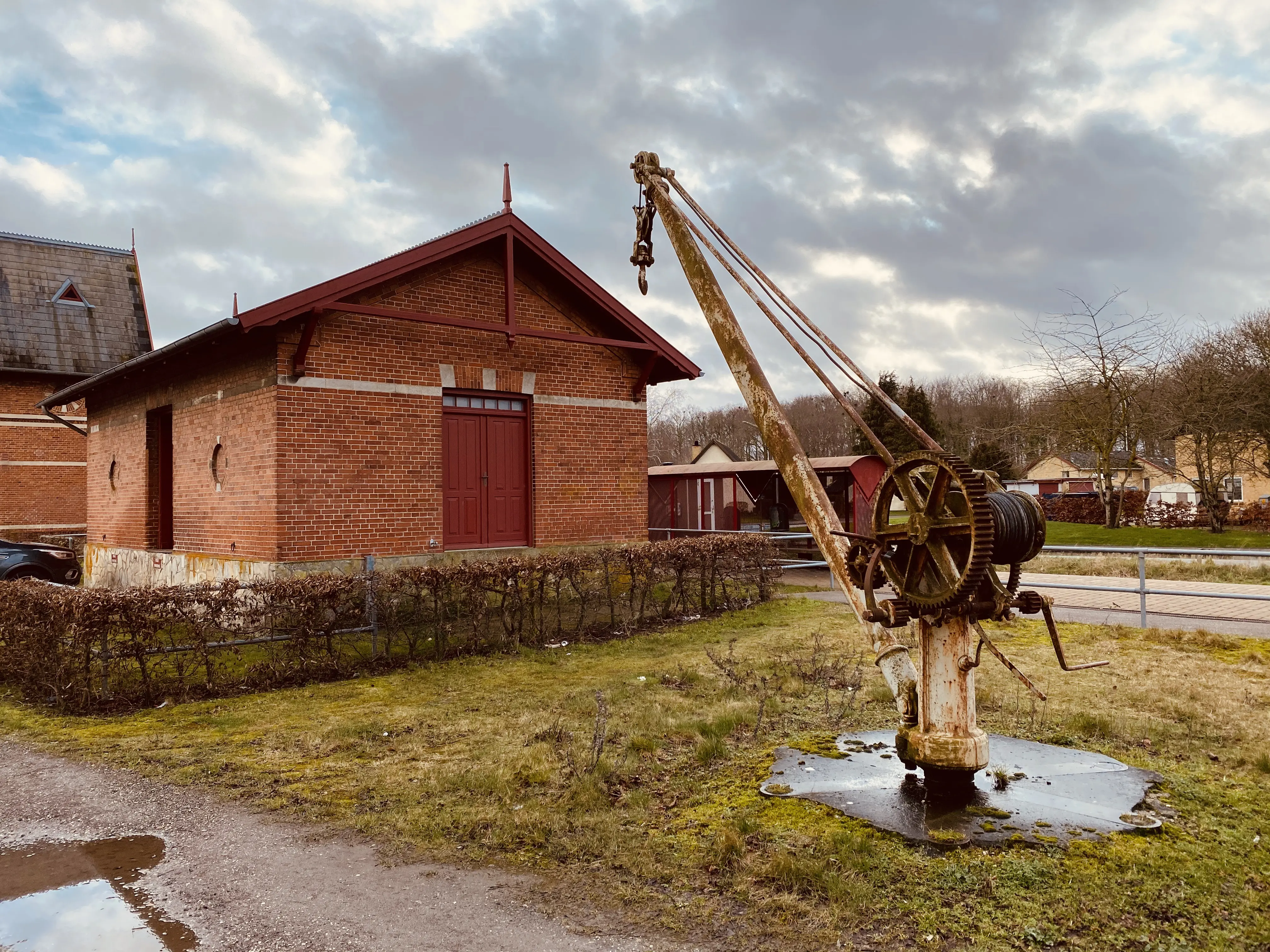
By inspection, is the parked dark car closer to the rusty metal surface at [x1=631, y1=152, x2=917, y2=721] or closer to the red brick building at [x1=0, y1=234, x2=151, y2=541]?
the red brick building at [x1=0, y1=234, x2=151, y2=541]

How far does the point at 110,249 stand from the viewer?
28125 millimetres

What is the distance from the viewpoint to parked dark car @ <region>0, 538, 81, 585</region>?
16.8 m

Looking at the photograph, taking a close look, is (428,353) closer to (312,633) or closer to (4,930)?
(312,633)

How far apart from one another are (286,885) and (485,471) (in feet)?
29.0

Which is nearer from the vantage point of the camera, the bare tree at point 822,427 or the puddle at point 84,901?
the puddle at point 84,901

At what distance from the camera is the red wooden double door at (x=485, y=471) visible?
1222cm

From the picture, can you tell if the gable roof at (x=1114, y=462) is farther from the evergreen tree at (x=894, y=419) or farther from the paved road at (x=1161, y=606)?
the paved road at (x=1161, y=606)

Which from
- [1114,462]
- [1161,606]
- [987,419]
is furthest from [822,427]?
[1161,606]

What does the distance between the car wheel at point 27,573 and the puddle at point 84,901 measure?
14.9 m

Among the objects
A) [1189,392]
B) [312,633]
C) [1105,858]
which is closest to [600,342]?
[312,633]

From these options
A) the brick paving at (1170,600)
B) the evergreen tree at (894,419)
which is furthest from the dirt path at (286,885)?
the evergreen tree at (894,419)

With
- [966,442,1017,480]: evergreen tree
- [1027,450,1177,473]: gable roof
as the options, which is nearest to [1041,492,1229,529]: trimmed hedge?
[1027,450,1177,473]: gable roof

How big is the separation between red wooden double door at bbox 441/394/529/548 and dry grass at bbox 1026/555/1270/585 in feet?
29.8

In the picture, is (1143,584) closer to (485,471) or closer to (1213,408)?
(485,471)
